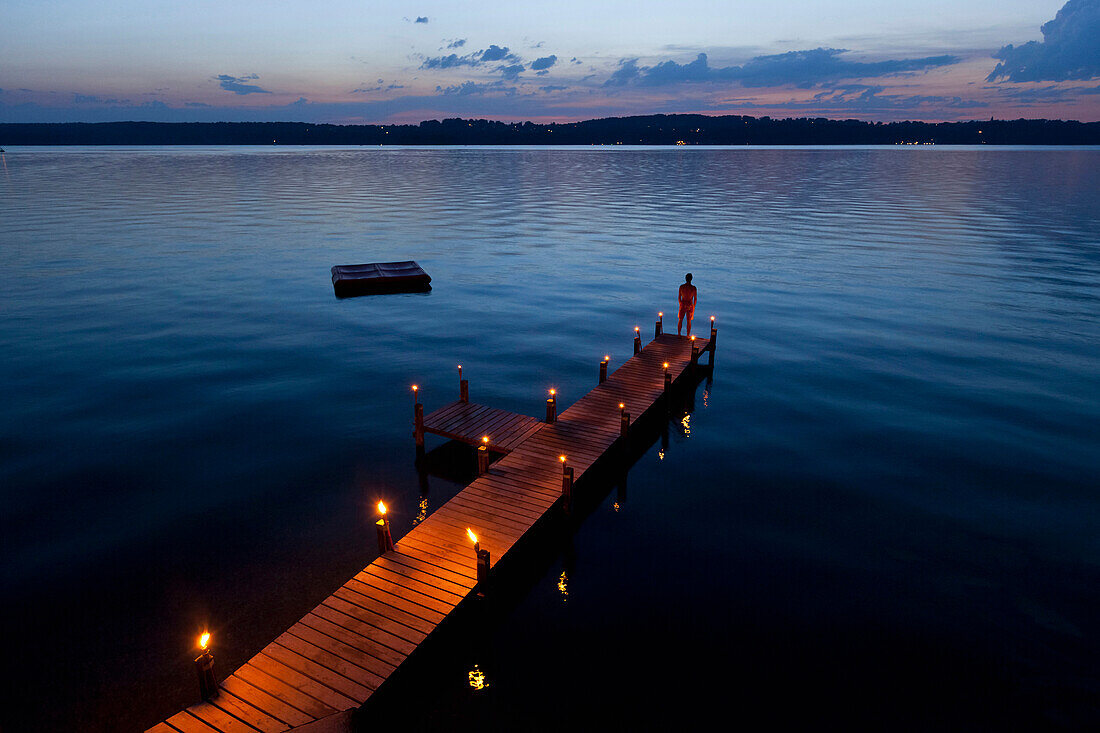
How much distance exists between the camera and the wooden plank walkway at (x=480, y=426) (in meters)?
19.1

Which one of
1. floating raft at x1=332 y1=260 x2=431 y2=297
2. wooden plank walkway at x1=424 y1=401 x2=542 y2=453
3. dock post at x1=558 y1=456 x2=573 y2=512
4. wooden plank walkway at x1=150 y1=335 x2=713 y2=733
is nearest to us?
wooden plank walkway at x1=150 y1=335 x2=713 y2=733

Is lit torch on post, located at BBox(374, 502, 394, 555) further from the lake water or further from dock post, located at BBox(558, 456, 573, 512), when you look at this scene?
dock post, located at BBox(558, 456, 573, 512)

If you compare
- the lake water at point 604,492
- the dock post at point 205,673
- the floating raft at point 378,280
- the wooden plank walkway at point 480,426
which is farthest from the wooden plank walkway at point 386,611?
the floating raft at point 378,280

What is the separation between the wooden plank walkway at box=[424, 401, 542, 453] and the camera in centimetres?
1909

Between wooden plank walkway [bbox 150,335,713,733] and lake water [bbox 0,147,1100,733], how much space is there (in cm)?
108

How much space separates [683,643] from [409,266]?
1403 inches

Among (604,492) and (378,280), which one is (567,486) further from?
(378,280)

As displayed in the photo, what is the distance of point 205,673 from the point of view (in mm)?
9484

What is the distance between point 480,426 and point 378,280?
23644 millimetres

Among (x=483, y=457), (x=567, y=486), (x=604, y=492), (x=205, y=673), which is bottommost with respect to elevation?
(x=604, y=492)

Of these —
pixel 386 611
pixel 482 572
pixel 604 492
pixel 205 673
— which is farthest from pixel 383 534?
pixel 604 492

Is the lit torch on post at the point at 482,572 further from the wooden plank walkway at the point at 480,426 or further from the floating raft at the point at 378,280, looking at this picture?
the floating raft at the point at 378,280

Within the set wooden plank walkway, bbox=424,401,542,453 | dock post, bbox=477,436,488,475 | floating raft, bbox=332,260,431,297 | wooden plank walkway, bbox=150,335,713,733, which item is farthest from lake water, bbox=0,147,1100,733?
dock post, bbox=477,436,488,475

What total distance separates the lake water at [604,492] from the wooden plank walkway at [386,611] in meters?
1.08
